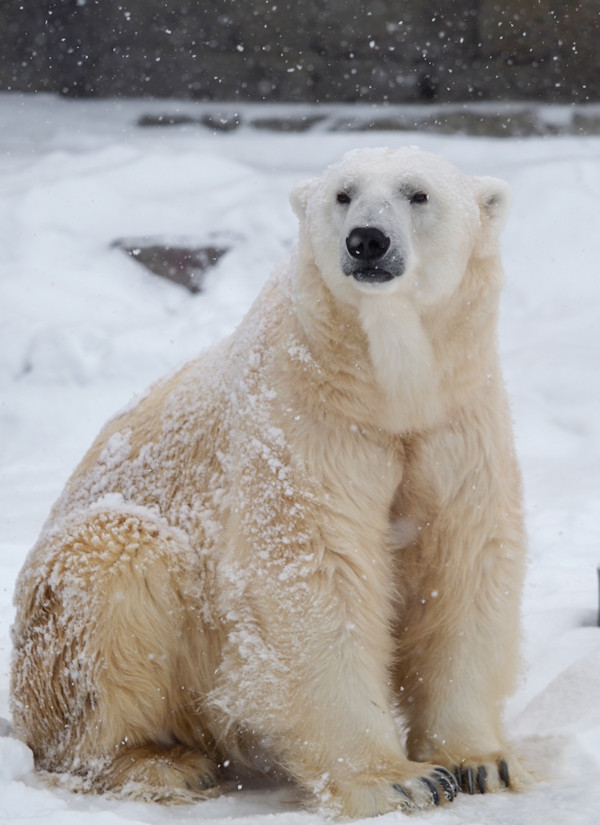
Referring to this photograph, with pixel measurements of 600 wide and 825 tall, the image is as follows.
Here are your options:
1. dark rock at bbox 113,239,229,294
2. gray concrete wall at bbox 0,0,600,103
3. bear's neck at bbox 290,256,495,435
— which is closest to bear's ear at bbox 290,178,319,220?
bear's neck at bbox 290,256,495,435

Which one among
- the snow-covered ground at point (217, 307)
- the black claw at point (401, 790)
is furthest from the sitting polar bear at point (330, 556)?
the snow-covered ground at point (217, 307)

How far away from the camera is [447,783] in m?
2.45

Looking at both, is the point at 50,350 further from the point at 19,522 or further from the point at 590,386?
the point at 590,386

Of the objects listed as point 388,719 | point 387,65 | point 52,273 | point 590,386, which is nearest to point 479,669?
point 388,719

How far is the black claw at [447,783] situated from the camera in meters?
2.44

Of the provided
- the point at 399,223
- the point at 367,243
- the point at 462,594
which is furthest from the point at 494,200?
the point at 462,594

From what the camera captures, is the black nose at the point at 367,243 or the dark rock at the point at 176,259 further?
the dark rock at the point at 176,259

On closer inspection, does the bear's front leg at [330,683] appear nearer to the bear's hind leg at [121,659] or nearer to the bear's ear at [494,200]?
the bear's hind leg at [121,659]

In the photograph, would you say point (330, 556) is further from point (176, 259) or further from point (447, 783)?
point (176, 259)

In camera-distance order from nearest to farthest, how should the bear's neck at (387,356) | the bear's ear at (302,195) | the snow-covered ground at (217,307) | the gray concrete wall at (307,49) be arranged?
the bear's neck at (387,356), the bear's ear at (302,195), the snow-covered ground at (217,307), the gray concrete wall at (307,49)

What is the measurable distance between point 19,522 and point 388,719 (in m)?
3.23

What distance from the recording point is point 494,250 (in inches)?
105

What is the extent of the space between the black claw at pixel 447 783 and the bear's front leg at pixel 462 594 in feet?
0.32

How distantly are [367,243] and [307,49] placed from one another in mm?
8582
